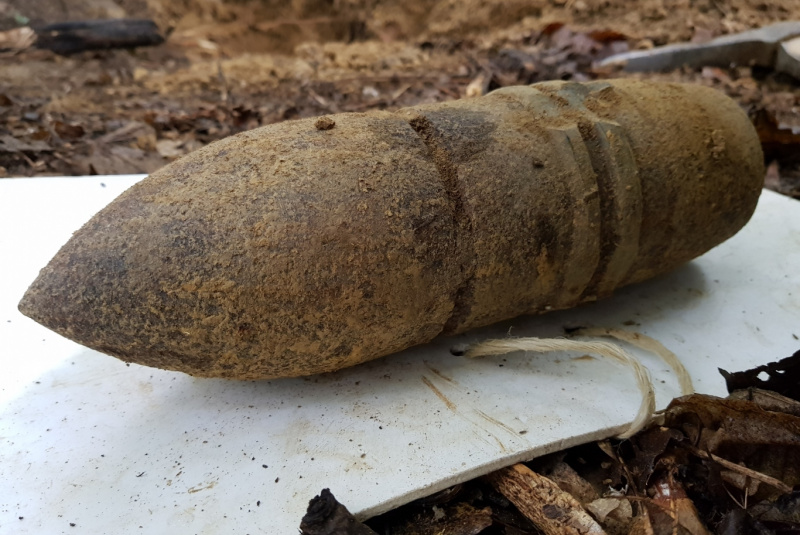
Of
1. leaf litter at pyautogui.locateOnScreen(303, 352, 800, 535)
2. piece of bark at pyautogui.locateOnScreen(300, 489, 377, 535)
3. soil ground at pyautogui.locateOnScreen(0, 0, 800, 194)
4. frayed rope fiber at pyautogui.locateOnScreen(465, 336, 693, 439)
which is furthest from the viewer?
soil ground at pyautogui.locateOnScreen(0, 0, 800, 194)

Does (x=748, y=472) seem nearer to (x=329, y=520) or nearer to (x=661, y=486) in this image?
(x=661, y=486)

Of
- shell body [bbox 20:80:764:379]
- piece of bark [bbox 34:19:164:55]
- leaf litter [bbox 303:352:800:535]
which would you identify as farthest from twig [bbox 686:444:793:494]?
piece of bark [bbox 34:19:164:55]

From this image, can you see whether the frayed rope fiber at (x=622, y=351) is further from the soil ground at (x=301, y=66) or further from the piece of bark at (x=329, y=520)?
the soil ground at (x=301, y=66)

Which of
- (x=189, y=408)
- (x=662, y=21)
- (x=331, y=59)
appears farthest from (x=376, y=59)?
(x=189, y=408)

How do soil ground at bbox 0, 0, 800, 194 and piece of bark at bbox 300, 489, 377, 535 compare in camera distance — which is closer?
piece of bark at bbox 300, 489, 377, 535

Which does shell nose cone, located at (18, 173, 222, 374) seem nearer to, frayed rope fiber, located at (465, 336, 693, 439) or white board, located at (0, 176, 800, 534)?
white board, located at (0, 176, 800, 534)

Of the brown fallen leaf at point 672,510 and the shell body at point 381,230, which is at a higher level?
the shell body at point 381,230

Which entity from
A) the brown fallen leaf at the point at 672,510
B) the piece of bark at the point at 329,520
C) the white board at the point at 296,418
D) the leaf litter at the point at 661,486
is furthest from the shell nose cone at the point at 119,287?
the brown fallen leaf at the point at 672,510
